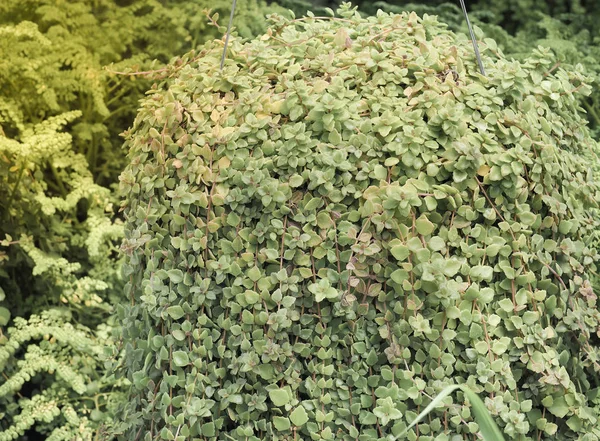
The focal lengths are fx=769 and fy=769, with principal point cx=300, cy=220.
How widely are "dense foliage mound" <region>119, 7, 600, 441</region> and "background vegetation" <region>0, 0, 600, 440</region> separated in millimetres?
1214

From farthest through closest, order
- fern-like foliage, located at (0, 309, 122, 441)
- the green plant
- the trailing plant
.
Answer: the trailing plant, the green plant, fern-like foliage, located at (0, 309, 122, 441)

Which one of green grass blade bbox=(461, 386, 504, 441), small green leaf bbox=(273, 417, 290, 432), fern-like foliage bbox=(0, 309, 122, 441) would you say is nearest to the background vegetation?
fern-like foliage bbox=(0, 309, 122, 441)

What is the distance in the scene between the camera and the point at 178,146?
175 cm

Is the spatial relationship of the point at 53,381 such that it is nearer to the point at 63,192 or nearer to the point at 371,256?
the point at 63,192

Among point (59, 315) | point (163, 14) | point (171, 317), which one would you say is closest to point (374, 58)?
point (171, 317)

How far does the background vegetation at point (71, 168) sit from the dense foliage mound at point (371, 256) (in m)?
1.21

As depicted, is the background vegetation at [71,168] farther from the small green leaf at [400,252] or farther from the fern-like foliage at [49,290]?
the small green leaf at [400,252]

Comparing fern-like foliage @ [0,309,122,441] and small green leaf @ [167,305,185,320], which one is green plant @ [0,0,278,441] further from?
small green leaf @ [167,305,185,320]

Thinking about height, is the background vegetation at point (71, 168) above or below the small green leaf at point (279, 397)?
below

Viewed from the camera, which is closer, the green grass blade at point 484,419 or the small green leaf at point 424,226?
the green grass blade at point 484,419

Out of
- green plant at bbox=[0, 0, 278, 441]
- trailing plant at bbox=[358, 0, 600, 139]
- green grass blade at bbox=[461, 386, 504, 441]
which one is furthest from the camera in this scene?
trailing plant at bbox=[358, 0, 600, 139]

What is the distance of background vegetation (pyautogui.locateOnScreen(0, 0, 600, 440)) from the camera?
287cm

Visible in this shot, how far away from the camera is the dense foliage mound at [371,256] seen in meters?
1.56

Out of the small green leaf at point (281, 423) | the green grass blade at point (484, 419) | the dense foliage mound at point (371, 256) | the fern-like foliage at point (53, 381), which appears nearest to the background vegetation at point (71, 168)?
the fern-like foliage at point (53, 381)
